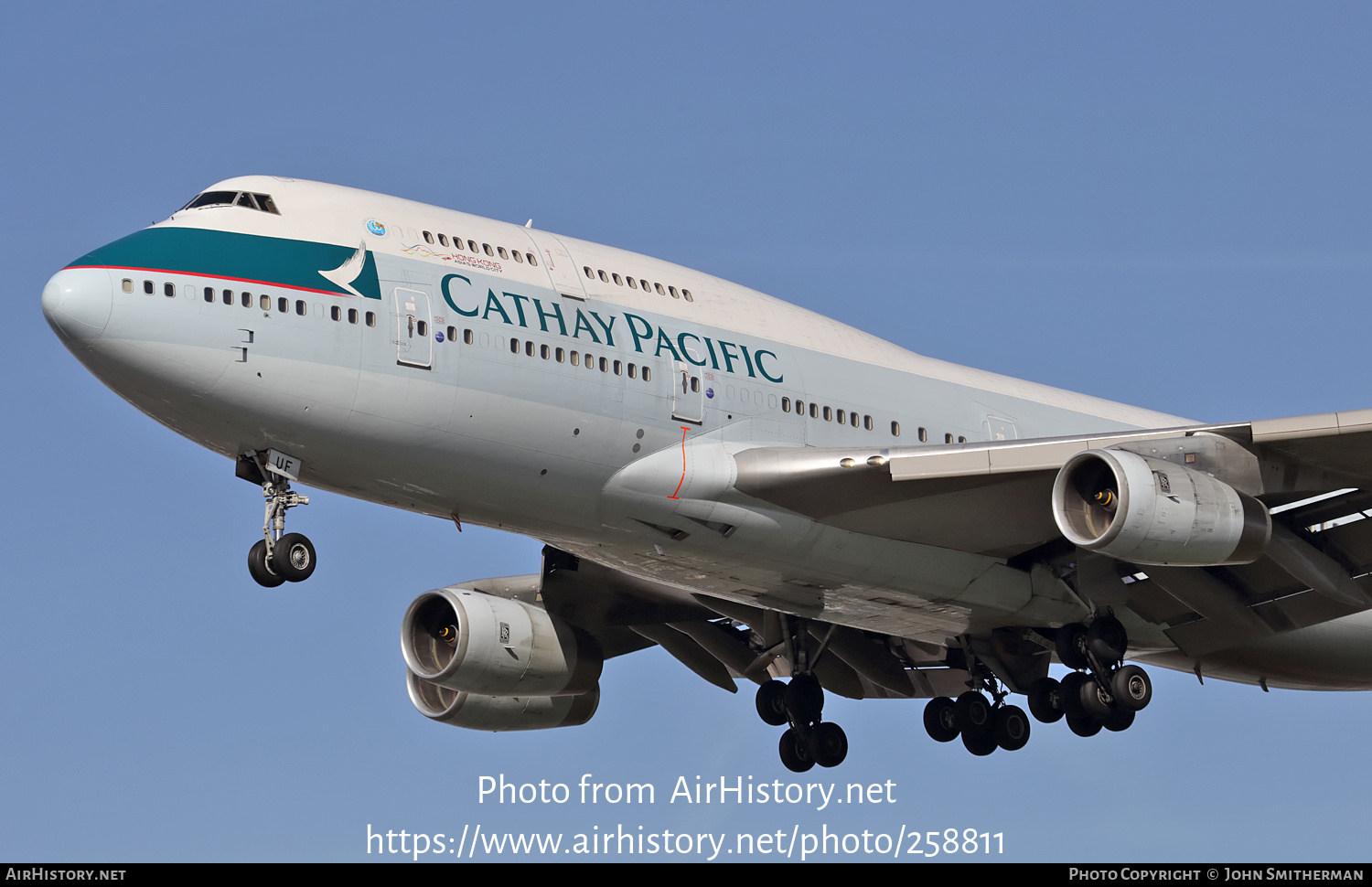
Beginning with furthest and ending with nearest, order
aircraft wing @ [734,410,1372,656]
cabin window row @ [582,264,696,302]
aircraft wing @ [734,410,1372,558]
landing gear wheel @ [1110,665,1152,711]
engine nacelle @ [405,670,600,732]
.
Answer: engine nacelle @ [405,670,600,732] → landing gear wheel @ [1110,665,1152,711] → cabin window row @ [582,264,696,302] → aircraft wing @ [734,410,1372,656] → aircraft wing @ [734,410,1372,558]

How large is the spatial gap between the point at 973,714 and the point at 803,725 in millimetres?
2827

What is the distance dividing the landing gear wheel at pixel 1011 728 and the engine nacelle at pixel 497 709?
21.9 feet

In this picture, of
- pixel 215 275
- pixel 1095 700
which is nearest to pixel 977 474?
pixel 1095 700

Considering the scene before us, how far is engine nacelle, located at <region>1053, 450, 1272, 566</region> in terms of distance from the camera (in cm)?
2347

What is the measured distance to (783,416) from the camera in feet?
85.7

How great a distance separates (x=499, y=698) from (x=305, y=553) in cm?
990

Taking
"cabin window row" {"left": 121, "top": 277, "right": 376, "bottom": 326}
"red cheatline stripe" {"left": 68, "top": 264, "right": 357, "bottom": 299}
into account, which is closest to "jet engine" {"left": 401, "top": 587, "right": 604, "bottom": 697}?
"cabin window row" {"left": 121, "top": 277, "right": 376, "bottom": 326}

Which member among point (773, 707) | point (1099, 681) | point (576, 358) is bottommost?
point (1099, 681)

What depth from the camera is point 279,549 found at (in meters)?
23.0

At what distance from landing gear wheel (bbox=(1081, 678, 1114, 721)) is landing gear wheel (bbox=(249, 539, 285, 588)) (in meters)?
12.1

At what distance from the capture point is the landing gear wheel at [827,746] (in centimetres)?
3053

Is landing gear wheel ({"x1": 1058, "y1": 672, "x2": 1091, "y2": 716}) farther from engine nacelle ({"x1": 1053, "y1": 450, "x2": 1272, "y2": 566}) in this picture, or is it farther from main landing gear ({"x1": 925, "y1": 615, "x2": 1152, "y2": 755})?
engine nacelle ({"x1": 1053, "y1": 450, "x2": 1272, "y2": 566})

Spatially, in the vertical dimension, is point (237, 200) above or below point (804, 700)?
above

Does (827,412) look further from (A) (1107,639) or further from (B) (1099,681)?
(B) (1099,681)
